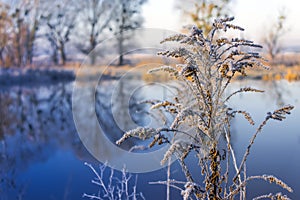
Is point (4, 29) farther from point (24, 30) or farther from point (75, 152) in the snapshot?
point (75, 152)

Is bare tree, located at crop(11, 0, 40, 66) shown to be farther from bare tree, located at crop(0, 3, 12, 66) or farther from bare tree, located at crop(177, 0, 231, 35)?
bare tree, located at crop(177, 0, 231, 35)

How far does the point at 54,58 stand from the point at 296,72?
579 cm

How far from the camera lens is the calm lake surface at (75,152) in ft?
10.8

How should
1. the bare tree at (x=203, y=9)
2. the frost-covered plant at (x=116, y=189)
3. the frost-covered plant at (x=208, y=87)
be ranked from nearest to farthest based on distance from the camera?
the frost-covered plant at (x=208, y=87)
the frost-covered plant at (x=116, y=189)
the bare tree at (x=203, y=9)

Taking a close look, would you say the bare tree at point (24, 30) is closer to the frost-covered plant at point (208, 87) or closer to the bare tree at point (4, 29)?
the bare tree at point (4, 29)

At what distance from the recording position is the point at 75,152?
433 centimetres

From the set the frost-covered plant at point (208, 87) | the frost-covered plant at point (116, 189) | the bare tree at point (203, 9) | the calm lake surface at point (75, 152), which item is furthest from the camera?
the bare tree at point (203, 9)

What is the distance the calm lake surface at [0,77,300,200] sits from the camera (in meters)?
3.29

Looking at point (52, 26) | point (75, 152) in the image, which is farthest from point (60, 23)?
point (75, 152)

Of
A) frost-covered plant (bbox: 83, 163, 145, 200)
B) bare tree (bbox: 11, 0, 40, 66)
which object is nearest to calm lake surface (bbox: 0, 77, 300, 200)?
frost-covered plant (bbox: 83, 163, 145, 200)

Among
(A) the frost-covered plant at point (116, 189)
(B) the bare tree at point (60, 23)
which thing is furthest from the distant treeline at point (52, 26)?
(A) the frost-covered plant at point (116, 189)

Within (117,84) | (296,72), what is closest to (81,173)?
(117,84)

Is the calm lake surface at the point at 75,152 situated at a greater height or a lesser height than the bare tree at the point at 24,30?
lesser

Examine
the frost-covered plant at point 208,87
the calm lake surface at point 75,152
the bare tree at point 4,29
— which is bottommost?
the calm lake surface at point 75,152
